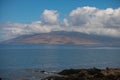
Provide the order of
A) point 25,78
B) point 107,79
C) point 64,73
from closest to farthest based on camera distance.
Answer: point 107,79, point 25,78, point 64,73

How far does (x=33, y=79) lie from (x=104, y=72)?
25.0 feet

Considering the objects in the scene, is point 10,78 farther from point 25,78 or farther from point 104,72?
point 104,72

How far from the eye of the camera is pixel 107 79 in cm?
2559

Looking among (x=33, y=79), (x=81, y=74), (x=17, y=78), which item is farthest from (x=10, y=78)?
(x=81, y=74)

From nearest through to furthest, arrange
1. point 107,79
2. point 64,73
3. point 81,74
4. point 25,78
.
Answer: point 107,79 → point 81,74 → point 25,78 → point 64,73

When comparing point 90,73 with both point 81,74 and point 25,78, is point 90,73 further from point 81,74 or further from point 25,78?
point 25,78

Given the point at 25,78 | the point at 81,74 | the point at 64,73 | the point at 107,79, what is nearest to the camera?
the point at 107,79

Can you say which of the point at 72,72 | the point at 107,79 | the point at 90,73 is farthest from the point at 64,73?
the point at 107,79

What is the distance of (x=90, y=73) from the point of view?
29984 mm

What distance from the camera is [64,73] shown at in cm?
3316

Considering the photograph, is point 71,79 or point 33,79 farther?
point 33,79

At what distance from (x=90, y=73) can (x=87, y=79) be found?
4.03 meters

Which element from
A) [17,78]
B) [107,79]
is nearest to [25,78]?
[17,78]

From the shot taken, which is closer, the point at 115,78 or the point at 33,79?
the point at 115,78
